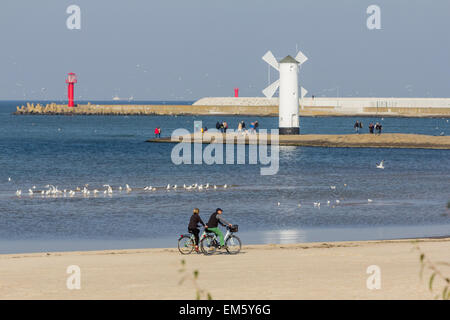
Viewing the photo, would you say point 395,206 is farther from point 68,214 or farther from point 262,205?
point 68,214

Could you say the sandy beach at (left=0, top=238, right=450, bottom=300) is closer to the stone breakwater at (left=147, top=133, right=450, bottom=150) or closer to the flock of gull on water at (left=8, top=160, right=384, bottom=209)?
the flock of gull on water at (left=8, top=160, right=384, bottom=209)

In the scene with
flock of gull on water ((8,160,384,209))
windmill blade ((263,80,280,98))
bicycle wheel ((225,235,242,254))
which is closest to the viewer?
bicycle wheel ((225,235,242,254))

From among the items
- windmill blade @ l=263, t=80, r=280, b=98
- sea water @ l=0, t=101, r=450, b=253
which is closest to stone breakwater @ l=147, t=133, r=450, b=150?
windmill blade @ l=263, t=80, r=280, b=98

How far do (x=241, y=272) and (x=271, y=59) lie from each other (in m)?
70.6

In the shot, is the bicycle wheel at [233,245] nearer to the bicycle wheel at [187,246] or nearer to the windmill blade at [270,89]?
the bicycle wheel at [187,246]

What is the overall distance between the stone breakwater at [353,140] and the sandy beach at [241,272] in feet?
184

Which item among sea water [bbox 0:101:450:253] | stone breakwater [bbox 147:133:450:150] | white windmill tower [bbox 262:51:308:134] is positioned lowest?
sea water [bbox 0:101:450:253]

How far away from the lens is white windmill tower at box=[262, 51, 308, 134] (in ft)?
275

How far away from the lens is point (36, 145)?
314 ft

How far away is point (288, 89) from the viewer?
84.0m

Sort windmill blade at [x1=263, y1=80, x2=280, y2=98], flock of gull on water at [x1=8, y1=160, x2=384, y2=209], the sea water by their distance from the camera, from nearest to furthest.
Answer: the sea water < flock of gull on water at [x1=8, y1=160, x2=384, y2=209] < windmill blade at [x1=263, y1=80, x2=280, y2=98]

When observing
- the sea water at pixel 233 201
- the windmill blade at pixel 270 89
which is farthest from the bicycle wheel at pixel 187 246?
the windmill blade at pixel 270 89

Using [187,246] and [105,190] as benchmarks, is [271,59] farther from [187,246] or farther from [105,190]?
[187,246]
